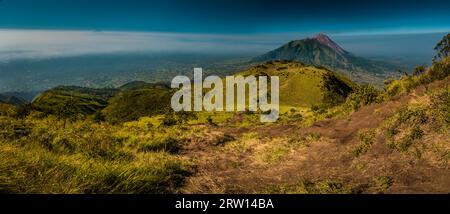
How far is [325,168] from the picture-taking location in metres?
11.5

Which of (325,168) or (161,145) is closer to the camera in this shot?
(325,168)

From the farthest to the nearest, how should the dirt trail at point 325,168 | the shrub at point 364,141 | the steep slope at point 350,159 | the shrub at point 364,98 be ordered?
the shrub at point 364,98
the shrub at point 364,141
the steep slope at point 350,159
the dirt trail at point 325,168

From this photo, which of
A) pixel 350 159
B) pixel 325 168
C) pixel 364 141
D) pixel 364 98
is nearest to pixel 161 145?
pixel 325 168

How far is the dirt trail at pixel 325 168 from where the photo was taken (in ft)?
29.4

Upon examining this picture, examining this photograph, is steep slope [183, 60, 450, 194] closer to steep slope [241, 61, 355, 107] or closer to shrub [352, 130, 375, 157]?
shrub [352, 130, 375, 157]

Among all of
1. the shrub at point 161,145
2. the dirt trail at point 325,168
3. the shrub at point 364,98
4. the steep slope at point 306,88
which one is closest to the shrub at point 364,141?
the dirt trail at point 325,168

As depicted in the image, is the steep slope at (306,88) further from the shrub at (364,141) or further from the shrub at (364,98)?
the shrub at (364,141)

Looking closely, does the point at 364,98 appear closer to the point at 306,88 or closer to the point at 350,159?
the point at 350,159

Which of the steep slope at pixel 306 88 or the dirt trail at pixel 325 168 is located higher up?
the dirt trail at pixel 325 168

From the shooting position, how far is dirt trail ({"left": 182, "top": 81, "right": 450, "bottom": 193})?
8953 millimetres

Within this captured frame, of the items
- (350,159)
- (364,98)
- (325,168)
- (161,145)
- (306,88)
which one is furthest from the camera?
(306,88)
